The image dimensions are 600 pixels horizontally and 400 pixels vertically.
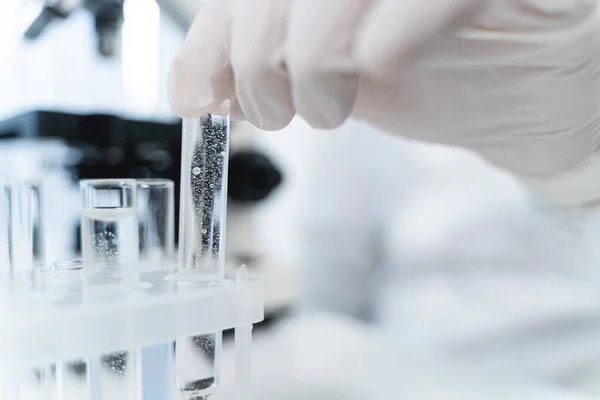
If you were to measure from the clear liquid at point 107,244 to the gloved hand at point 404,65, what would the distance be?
10 cm

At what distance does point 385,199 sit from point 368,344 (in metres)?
0.43

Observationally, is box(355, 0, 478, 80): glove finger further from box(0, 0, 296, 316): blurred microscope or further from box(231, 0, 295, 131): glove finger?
box(0, 0, 296, 316): blurred microscope

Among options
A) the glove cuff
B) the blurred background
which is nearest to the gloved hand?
the glove cuff

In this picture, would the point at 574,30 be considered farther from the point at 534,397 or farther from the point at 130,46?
the point at 130,46

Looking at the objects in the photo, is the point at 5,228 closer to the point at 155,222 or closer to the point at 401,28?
the point at 155,222

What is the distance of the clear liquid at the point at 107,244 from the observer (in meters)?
0.36

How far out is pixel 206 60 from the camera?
0.39 metres

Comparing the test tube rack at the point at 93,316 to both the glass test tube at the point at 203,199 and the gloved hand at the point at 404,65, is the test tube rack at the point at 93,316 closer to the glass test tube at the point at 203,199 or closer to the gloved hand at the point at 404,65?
the glass test tube at the point at 203,199

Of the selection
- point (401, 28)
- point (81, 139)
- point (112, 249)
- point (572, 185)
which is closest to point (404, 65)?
point (401, 28)

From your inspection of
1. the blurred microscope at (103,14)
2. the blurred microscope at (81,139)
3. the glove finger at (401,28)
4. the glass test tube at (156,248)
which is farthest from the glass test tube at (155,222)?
the blurred microscope at (103,14)

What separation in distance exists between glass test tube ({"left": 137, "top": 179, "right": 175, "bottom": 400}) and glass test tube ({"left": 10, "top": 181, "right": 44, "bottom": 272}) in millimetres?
89

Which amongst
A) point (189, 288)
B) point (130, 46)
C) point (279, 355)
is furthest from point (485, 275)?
point (130, 46)

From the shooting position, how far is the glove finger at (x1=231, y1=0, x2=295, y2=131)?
36 cm

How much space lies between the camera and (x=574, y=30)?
0.42m
